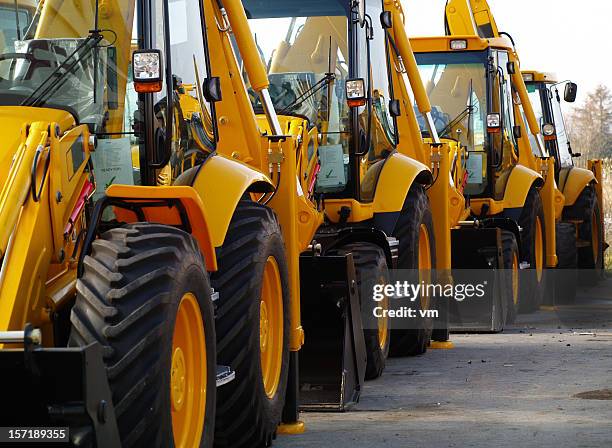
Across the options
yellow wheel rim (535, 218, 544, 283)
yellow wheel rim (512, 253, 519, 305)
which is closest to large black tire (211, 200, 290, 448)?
yellow wheel rim (512, 253, 519, 305)

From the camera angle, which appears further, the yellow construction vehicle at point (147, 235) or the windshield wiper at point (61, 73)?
the windshield wiper at point (61, 73)

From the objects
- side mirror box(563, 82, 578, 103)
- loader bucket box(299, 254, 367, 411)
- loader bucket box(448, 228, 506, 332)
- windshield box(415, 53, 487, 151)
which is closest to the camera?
loader bucket box(299, 254, 367, 411)

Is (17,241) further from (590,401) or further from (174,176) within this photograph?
(590,401)

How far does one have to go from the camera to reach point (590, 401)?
8.50m

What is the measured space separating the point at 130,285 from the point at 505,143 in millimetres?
10967

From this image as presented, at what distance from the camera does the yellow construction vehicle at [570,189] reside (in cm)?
1714

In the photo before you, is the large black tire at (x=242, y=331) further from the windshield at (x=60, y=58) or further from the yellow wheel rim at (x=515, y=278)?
the yellow wheel rim at (x=515, y=278)

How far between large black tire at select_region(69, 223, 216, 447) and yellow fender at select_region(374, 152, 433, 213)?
5.44 m

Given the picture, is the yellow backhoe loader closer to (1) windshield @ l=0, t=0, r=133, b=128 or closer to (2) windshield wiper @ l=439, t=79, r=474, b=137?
(1) windshield @ l=0, t=0, r=133, b=128

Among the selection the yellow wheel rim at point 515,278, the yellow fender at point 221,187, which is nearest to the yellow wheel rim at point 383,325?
the yellow fender at point 221,187

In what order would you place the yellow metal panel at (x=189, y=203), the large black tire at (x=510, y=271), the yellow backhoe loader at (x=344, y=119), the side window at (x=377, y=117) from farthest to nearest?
1. the large black tire at (x=510, y=271)
2. the side window at (x=377, y=117)
3. the yellow backhoe loader at (x=344, y=119)
4. the yellow metal panel at (x=189, y=203)

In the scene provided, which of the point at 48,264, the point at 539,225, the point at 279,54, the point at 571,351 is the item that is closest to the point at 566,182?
the point at 539,225

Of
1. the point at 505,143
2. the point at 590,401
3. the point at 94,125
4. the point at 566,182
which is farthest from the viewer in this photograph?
the point at 566,182

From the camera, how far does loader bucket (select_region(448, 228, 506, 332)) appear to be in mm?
13016
